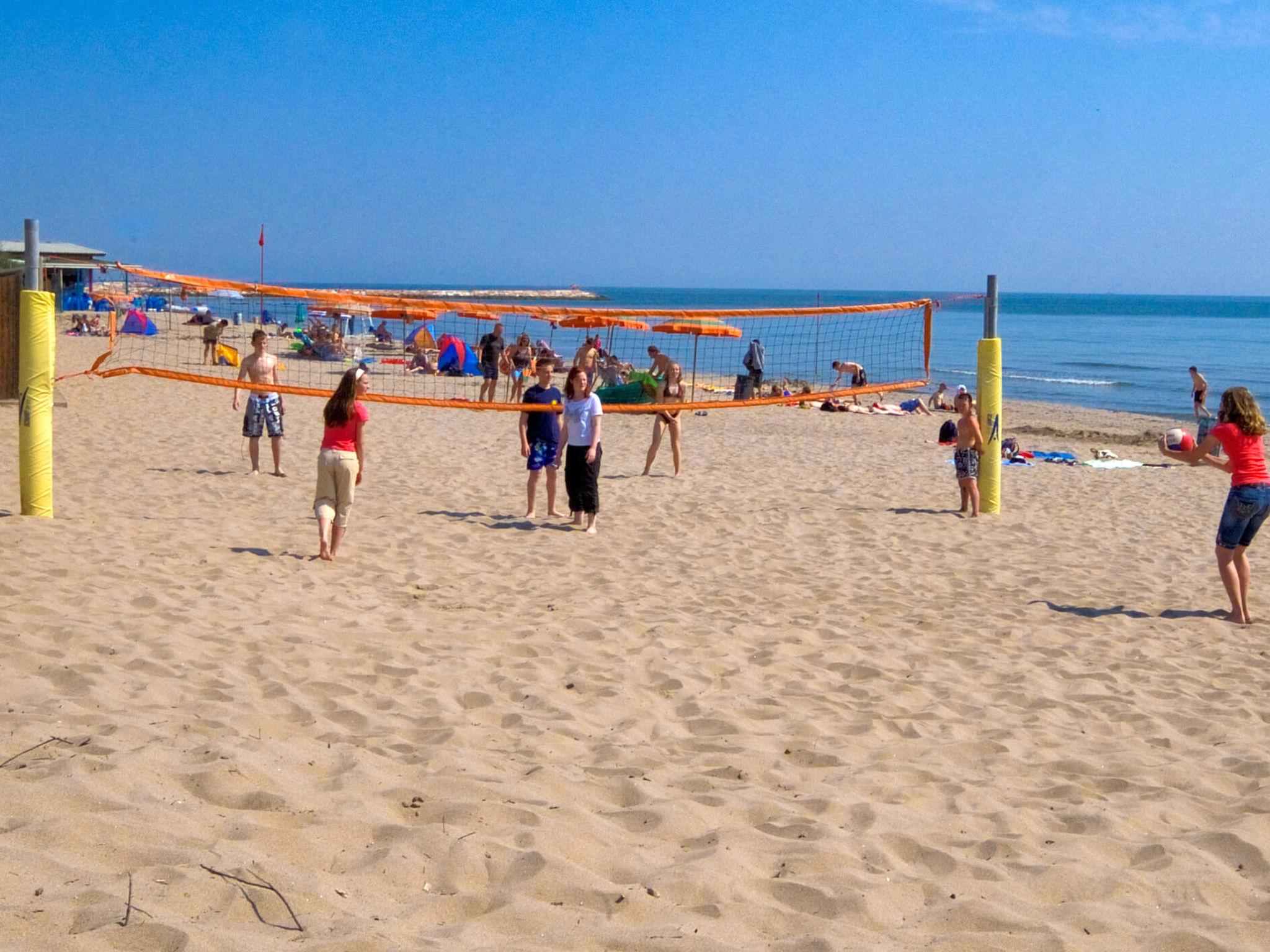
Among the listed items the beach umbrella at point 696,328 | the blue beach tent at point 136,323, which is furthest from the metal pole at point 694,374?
the blue beach tent at point 136,323

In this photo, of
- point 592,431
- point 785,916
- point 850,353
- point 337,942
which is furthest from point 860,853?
point 850,353

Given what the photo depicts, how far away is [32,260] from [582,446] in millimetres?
3814

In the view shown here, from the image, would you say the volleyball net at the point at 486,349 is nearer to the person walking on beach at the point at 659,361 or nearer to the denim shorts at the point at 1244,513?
the person walking on beach at the point at 659,361

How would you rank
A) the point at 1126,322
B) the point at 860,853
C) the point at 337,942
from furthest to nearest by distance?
the point at 1126,322, the point at 860,853, the point at 337,942

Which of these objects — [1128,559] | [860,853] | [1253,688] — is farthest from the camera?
[1128,559]

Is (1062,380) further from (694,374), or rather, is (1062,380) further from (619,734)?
(619,734)

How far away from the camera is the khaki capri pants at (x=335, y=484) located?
6.92 meters

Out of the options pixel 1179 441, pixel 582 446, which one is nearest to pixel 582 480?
pixel 582 446

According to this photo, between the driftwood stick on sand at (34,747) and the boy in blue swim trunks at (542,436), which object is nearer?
the driftwood stick on sand at (34,747)

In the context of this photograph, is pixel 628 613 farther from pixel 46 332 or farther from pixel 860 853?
pixel 46 332

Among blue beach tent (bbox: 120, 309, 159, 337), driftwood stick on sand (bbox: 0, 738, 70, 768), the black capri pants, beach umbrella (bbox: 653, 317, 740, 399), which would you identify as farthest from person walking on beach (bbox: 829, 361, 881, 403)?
driftwood stick on sand (bbox: 0, 738, 70, 768)

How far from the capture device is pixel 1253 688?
5094 mm

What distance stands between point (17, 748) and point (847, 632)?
3748 millimetres

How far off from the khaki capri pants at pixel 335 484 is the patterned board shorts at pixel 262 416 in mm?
3336
